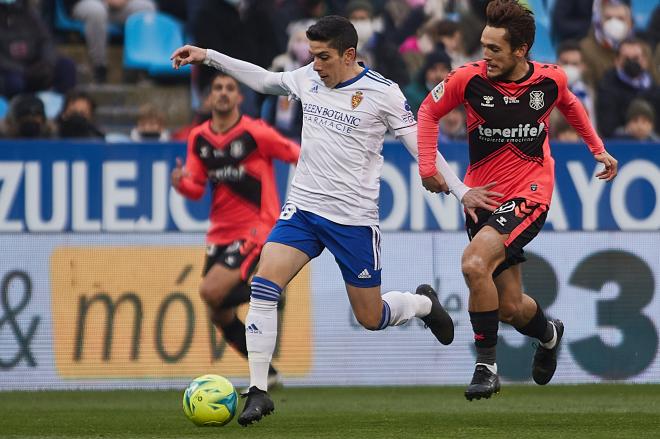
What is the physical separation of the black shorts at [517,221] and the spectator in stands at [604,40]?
311 inches

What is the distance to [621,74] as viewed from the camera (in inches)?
637

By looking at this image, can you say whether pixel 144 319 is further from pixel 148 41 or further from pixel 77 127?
A: pixel 148 41

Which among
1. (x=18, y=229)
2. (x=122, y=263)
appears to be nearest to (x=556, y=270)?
(x=122, y=263)

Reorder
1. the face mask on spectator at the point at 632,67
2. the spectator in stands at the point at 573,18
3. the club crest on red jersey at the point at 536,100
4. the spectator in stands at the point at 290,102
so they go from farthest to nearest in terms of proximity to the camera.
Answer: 1. the spectator in stands at the point at 573,18
2. the face mask on spectator at the point at 632,67
3. the spectator in stands at the point at 290,102
4. the club crest on red jersey at the point at 536,100

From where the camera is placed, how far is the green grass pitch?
28.5 ft

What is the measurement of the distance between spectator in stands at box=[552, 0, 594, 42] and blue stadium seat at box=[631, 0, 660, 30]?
4.15ft

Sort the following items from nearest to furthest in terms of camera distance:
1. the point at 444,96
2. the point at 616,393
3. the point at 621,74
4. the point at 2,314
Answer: the point at 444,96
the point at 616,393
the point at 2,314
the point at 621,74

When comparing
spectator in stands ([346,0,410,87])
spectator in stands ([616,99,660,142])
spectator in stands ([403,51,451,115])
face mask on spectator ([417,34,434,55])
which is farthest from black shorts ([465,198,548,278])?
face mask on spectator ([417,34,434,55])

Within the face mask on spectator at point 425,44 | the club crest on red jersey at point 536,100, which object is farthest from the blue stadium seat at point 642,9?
the club crest on red jersey at point 536,100

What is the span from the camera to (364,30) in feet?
53.3

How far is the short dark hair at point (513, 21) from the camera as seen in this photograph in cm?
882

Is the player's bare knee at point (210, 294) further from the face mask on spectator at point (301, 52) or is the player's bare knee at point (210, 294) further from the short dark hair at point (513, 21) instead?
the face mask on spectator at point (301, 52)

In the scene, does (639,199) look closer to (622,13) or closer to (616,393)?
(616,393)

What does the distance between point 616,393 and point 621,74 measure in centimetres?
541
